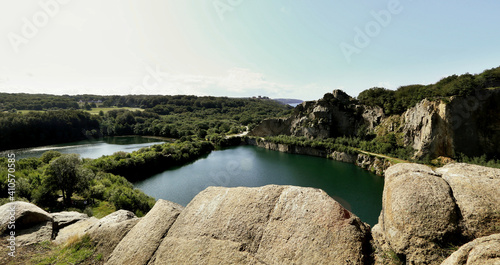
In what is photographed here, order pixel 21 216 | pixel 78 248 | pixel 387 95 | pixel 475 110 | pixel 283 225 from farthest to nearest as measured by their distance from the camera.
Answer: pixel 387 95 → pixel 475 110 → pixel 21 216 → pixel 78 248 → pixel 283 225

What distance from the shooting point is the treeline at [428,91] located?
124 feet

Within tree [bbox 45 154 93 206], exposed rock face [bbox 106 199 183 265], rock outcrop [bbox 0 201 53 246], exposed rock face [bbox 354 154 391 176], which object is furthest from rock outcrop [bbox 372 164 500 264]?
exposed rock face [bbox 354 154 391 176]

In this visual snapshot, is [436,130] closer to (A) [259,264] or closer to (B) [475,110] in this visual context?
(B) [475,110]

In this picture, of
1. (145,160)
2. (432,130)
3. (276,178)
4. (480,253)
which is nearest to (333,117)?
(432,130)

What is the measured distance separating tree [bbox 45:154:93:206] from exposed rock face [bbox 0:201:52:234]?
13105 millimetres

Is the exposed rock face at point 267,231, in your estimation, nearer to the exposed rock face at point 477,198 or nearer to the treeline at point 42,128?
the exposed rock face at point 477,198

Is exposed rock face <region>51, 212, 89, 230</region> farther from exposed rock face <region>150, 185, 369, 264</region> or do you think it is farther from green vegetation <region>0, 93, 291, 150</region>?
green vegetation <region>0, 93, 291, 150</region>

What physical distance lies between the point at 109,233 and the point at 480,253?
1239 cm

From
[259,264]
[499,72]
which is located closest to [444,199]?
[259,264]

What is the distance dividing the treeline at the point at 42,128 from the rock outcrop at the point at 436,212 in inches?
3955

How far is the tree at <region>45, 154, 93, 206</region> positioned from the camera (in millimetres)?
22328

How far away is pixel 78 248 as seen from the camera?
9117mm

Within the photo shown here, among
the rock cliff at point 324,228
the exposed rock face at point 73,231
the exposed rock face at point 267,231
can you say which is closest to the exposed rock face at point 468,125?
the rock cliff at point 324,228

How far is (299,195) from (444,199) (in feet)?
12.9
